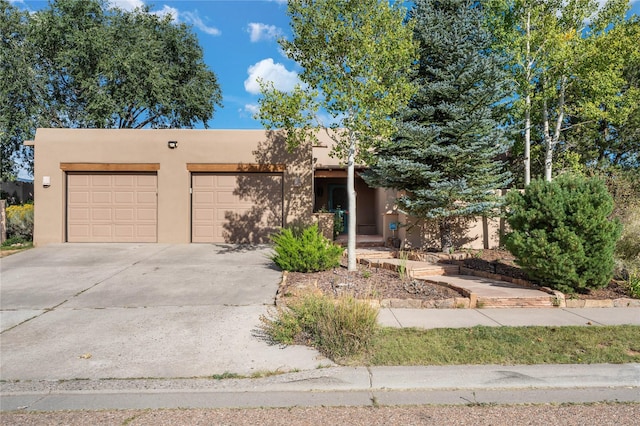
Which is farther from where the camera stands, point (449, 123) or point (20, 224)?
point (20, 224)

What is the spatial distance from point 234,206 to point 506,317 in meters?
9.15

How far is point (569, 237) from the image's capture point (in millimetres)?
6480

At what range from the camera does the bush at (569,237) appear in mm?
6477

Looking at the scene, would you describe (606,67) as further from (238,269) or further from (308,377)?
(308,377)

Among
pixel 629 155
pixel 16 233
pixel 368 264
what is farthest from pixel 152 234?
pixel 629 155

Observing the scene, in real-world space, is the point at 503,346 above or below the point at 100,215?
below

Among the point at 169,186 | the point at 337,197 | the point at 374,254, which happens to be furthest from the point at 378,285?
the point at 337,197

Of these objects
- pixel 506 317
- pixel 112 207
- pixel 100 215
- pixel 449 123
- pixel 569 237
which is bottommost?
pixel 506 317

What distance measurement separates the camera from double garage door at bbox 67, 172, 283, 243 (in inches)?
485

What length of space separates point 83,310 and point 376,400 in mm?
4982

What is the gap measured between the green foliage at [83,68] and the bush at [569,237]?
18.0 meters

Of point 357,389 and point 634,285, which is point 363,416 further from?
point 634,285

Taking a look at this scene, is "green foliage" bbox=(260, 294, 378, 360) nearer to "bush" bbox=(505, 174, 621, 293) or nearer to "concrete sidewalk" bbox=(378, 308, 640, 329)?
"concrete sidewalk" bbox=(378, 308, 640, 329)

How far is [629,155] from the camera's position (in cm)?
1783
